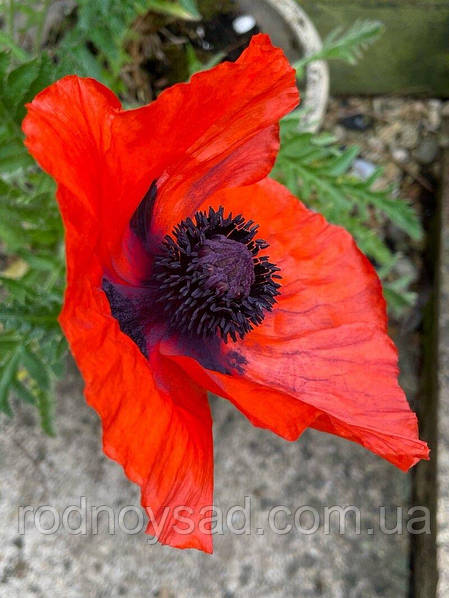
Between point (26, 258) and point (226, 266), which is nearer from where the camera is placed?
point (226, 266)

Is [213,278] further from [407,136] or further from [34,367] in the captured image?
[407,136]

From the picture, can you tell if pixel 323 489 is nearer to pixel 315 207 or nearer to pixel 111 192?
pixel 315 207

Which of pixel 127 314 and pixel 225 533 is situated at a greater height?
pixel 127 314

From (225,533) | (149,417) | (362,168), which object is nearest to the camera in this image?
(149,417)

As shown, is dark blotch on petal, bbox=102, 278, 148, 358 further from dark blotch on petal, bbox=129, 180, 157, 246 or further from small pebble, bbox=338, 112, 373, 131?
small pebble, bbox=338, 112, 373, 131

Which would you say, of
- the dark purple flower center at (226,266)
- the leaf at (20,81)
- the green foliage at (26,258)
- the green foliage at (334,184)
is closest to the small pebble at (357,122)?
the green foliage at (334,184)

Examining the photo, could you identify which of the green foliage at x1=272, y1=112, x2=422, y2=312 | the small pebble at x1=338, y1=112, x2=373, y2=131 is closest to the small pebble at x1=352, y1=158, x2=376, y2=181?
the small pebble at x1=338, y1=112, x2=373, y2=131

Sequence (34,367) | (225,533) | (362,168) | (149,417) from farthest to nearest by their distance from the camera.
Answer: (362,168), (225,533), (34,367), (149,417)

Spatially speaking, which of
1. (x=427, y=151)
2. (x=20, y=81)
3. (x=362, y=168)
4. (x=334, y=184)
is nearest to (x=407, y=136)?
(x=427, y=151)
